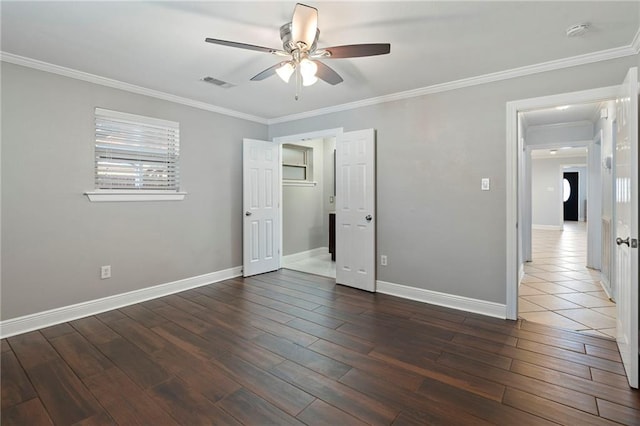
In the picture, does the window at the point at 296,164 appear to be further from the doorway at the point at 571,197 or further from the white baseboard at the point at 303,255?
the doorway at the point at 571,197

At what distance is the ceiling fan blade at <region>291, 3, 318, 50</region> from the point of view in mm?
1727

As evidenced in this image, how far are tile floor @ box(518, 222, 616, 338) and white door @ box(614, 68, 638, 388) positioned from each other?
2.36ft

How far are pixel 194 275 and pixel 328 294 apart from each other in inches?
71.8

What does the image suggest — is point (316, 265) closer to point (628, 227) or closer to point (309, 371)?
point (309, 371)

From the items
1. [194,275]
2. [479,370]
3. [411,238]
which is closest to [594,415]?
[479,370]

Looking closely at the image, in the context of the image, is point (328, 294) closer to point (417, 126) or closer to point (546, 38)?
point (417, 126)

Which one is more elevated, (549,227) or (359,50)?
(359,50)

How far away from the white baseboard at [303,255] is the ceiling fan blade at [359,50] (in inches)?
160

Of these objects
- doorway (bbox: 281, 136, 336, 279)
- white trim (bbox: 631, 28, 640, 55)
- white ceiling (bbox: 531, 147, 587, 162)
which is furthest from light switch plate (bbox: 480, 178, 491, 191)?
white ceiling (bbox: 531, 147, 587, 162)

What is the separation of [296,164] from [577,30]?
14.4 ft

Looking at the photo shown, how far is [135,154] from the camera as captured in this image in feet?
11.6

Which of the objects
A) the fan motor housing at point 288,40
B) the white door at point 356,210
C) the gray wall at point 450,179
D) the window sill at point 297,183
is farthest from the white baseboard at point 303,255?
the fan motor housing at point 288,40

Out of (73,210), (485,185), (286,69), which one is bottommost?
(73,210)

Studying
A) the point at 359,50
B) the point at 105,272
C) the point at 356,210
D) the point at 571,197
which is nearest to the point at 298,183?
the point at 356,210
